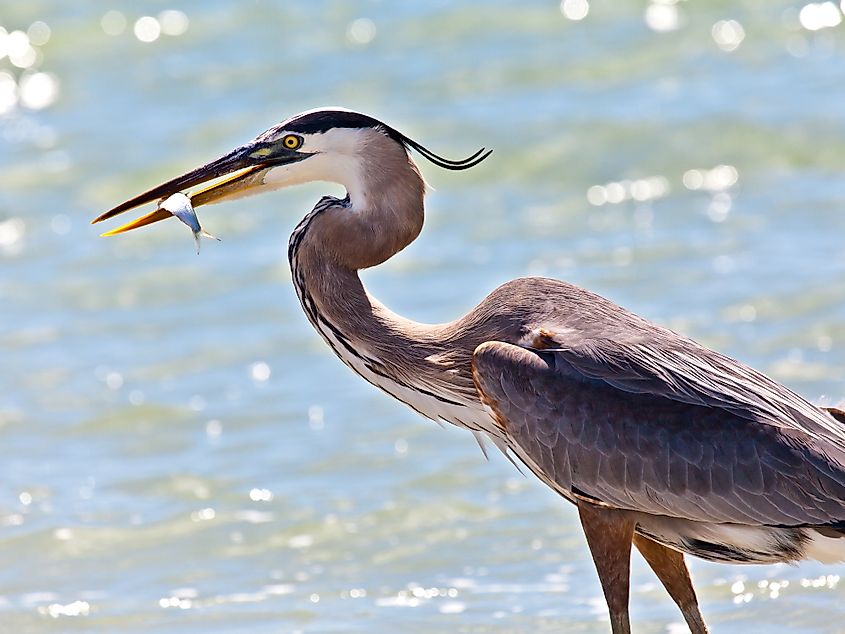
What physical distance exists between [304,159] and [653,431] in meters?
1.32

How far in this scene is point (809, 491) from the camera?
423 centimetres

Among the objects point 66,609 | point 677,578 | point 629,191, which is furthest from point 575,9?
point 677,578

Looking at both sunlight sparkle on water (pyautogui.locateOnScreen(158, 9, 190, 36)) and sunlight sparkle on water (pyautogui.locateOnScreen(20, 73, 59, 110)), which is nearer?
sunlight sparkle on water (pyautogui.locateOnScreen(20, 73, 59, 110))

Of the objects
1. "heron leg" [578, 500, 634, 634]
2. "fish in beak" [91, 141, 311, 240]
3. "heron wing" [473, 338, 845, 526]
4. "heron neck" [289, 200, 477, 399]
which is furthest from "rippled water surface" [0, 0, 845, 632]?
"fish in beak" [91, 141, 311, 240]

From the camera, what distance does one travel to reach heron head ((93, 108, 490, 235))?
452 cm

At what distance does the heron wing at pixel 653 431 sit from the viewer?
4.29 meters

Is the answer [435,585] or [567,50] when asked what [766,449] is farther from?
[567,50]

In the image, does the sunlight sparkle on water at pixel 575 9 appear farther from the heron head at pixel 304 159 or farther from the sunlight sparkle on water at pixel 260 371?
the heron head at pixel 304 159

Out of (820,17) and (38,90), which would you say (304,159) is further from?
(820,17)

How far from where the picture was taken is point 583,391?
4.34m

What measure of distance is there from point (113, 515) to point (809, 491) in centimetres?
310

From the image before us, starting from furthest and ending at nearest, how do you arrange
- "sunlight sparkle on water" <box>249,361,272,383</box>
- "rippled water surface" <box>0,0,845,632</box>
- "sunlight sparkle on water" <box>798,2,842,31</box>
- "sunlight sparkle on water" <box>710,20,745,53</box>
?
"sunlight sparkle on water" <box>798,2,842,31</box>, "sunlight sparkle on water" <box>710,20,745,53</box>, "sunlight sparkle on water" <box>249,361,272,383</box>, "rippled water surface" <box>0,0,845,632</box>

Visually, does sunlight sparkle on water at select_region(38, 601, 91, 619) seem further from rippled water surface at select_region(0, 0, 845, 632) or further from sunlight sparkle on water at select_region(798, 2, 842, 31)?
sunlight sparkle on water at select_region(798, 2, 842, 31)

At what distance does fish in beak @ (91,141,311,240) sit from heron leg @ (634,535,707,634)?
1612mm
